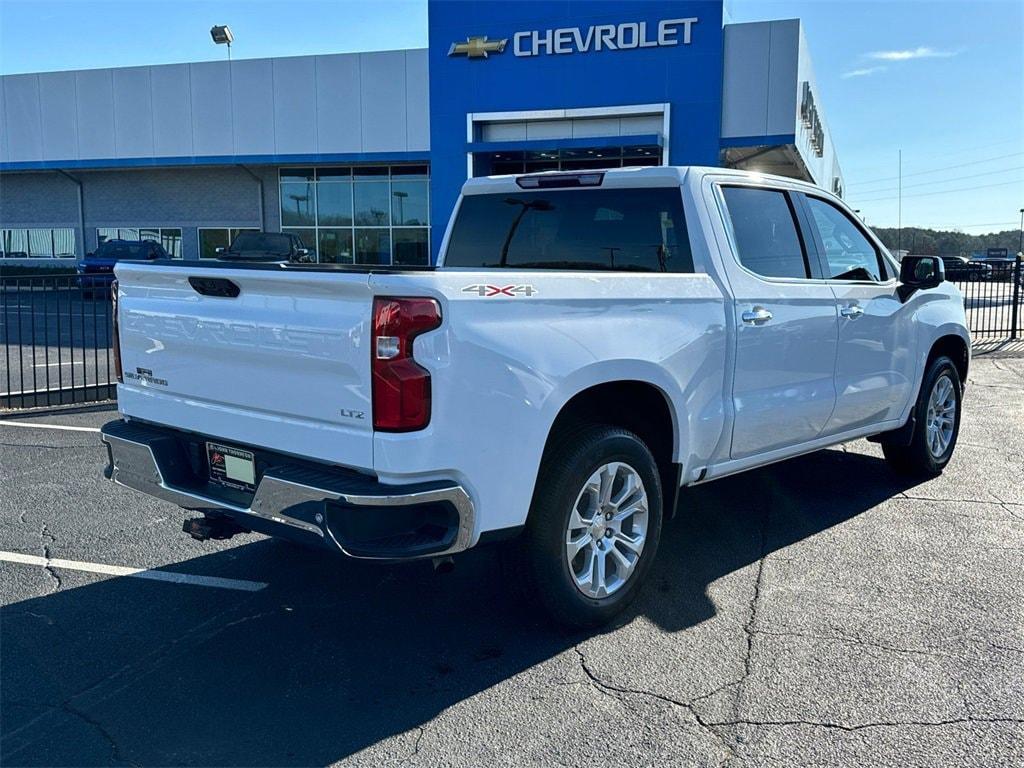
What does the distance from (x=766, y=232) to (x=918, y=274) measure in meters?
1.61

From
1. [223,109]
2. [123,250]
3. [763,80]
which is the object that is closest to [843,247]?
[763,80]

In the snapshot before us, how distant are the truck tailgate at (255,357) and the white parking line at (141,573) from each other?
3.03 ft

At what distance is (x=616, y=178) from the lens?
16.1 feet

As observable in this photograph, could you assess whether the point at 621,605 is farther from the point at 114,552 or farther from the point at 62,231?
the point at 62,231

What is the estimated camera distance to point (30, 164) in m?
33.0

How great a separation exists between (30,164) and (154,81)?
611 cm

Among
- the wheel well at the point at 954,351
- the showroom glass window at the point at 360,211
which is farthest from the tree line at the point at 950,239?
the wheel well at the point at 954,351

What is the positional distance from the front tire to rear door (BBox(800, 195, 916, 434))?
1.83m

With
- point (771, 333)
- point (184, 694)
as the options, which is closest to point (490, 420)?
point (184, 694)

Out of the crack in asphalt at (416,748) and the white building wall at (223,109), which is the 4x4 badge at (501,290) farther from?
the white building wall at (223,109)

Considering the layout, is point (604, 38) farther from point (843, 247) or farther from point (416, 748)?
point (416, 748)

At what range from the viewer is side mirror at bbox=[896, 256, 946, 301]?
237 inches

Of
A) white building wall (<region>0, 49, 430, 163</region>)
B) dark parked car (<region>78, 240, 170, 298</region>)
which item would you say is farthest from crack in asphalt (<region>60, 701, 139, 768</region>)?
white building wall (<region>0, 49, 430, 163</region>)

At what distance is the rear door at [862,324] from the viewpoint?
5457 millimetres
